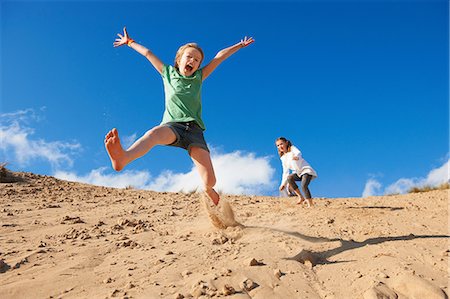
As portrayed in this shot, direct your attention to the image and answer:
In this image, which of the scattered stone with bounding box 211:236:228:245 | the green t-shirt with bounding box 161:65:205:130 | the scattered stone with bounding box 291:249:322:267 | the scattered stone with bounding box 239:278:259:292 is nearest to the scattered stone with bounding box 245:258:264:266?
the scattered stone with bounding box 239:278:259:292

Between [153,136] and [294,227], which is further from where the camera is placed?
[294,227]

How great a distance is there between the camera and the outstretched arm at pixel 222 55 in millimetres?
4961

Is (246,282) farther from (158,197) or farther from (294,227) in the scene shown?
(158,197)

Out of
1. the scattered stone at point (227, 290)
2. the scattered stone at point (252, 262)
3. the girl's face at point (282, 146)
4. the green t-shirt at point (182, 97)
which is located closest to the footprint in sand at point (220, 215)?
the green t-shirt at point (182, 97)

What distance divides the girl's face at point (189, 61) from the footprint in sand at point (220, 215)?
1.55 metres

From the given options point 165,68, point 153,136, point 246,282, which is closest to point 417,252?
point 246,282

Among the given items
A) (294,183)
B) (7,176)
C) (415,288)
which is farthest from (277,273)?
(7,176)

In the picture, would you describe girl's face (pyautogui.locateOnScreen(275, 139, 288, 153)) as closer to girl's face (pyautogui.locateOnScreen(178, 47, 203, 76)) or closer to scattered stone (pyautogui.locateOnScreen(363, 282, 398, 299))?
girl's face (pyautogui.locateOnScreen(178, 47, 203, 76))

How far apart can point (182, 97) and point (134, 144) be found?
3.38ft

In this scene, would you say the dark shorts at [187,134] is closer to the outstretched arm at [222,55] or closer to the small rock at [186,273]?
the outstretched arm at [222,55]

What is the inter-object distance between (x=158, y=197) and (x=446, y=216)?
189 inches

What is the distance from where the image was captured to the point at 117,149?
346 cm

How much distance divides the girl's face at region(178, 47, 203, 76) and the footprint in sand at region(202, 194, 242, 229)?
155cm

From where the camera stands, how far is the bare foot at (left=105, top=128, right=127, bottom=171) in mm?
3402
